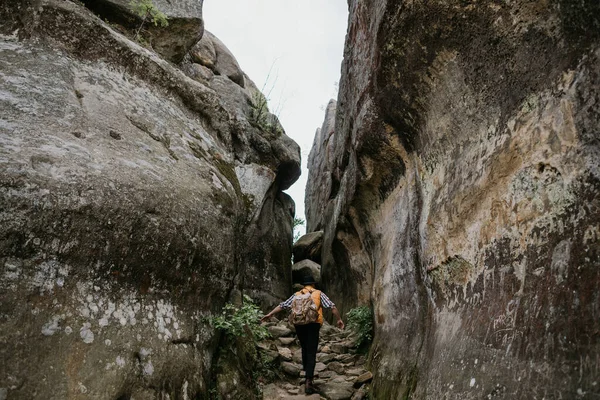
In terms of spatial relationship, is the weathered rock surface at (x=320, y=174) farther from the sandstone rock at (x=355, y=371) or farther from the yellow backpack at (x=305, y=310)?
the yellow backpack at (x=305, y=310)

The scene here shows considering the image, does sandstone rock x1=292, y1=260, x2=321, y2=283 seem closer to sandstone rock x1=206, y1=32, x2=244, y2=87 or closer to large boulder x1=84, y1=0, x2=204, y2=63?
sandstone rock x1=206, y1=32, x2=244, y2=87

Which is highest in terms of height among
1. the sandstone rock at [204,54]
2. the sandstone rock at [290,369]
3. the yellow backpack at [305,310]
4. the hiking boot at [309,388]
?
the sandstone rock at [204,54]

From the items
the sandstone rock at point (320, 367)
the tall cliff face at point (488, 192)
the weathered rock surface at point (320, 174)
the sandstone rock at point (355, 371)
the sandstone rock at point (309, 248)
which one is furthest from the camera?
the weathered rock surface at point (320, 174)

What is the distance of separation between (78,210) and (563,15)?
4.92 m

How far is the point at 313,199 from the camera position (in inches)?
873

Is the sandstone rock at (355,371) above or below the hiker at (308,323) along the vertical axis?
below

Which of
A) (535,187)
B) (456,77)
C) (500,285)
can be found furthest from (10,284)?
(456,77)

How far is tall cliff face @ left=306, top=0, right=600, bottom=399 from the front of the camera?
311 cm

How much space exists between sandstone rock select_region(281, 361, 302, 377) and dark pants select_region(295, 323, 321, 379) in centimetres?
66

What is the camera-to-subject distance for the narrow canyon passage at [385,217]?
3383 mm

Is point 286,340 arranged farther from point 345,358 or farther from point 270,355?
point 270,355

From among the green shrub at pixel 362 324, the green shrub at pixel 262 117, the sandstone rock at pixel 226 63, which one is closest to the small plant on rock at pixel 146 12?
the green shrub at pixel 262 117

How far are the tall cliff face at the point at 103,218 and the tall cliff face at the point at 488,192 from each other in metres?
2.85

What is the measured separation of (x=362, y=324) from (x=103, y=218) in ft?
20.8
